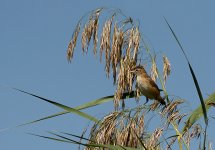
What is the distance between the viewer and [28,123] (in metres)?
2.99

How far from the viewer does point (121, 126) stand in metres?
3.16

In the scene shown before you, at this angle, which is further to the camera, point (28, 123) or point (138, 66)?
point (138, 66)

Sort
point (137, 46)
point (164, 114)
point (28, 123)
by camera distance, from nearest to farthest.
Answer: point (28, 123) < point (164, 114) < point (137, 46)

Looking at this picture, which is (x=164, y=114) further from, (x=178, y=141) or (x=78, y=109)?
(x=78, y=109)

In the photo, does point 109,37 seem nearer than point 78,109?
No

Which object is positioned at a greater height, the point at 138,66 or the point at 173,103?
the point at 138,66

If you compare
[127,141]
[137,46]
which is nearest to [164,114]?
[127,141]

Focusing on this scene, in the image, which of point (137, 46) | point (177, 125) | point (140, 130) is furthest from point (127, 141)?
point (137, 46)

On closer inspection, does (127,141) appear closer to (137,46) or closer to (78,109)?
(78,109)

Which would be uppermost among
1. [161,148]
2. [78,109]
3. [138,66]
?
[138,66]

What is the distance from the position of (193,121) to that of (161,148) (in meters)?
0.23

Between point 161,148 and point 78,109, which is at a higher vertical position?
point 78,109

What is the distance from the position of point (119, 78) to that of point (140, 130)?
41 cm

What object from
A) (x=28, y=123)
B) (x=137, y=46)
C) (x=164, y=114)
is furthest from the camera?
(x=137, y=46)
